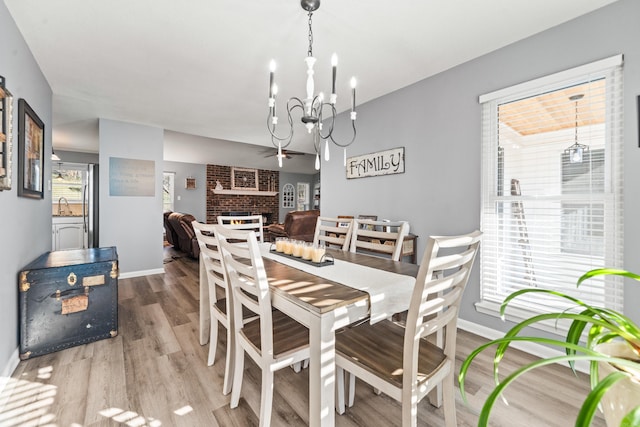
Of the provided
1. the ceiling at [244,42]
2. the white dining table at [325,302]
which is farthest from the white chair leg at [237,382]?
the ceiling at [244,42]

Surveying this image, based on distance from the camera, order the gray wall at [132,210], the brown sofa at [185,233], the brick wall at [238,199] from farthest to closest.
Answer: the brick wall at [238,199], the brown sofa at [185,233], the gray wall at [132,210]

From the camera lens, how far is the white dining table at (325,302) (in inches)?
43.7

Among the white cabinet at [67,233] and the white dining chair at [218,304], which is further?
the white cabinet at [67,233]

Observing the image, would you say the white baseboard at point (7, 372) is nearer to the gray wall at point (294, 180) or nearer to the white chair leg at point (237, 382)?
the white chair leg at point (237, 382)

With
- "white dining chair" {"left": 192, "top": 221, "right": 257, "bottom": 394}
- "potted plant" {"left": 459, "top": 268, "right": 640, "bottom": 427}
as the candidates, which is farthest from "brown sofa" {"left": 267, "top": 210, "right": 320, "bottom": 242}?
"potted plant" {"left": 459, "top": 268, "right": 640, "bottom": 427}

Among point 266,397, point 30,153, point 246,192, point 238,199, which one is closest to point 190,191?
point 238,199

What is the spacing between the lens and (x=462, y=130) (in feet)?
8.38

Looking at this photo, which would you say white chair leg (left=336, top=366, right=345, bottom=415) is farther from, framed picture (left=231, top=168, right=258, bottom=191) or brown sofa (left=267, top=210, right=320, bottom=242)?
framed picture (left=231, top=168, right=258, bottom=191)

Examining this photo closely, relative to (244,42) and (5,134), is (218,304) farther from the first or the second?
(244,42)

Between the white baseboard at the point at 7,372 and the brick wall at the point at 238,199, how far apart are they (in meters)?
6.45

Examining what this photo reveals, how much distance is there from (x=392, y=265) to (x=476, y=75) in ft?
6.21

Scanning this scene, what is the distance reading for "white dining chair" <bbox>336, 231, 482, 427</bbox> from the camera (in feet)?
3.47

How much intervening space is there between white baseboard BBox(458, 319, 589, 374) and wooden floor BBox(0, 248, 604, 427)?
0.09m

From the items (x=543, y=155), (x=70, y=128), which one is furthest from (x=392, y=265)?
(x=70, y=128)
